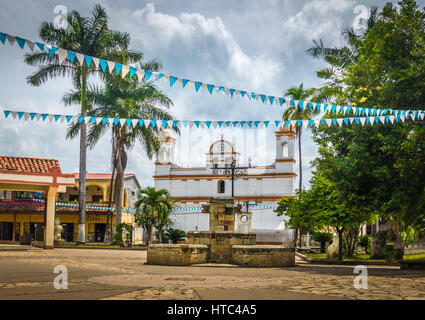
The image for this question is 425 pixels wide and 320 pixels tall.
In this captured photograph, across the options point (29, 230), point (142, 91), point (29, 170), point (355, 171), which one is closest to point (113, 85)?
point (142, 91)

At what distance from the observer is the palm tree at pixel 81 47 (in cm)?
2753

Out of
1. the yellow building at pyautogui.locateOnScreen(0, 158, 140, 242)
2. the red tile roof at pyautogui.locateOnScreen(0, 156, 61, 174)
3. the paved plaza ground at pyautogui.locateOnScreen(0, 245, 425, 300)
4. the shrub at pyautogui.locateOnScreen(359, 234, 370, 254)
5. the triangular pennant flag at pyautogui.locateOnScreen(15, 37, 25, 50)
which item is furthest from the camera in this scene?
the yellow building at pyautogui.locateOnScreen(0, 158, 140, 242)

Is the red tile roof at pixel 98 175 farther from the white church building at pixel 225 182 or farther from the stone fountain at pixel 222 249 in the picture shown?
the stone fountain at pixel 222 249

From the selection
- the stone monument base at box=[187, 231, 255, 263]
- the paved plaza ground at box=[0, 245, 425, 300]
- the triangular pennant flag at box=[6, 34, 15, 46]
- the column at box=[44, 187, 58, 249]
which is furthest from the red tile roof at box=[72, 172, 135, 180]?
the triangular pennant flag at box=[6, 34, 15, 46]

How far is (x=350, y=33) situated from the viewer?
2617cm

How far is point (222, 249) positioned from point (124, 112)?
52.5 feet

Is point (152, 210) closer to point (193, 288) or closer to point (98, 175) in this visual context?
point (98, 175)

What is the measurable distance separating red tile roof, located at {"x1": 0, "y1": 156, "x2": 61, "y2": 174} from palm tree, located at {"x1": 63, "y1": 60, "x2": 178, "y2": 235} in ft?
23.2

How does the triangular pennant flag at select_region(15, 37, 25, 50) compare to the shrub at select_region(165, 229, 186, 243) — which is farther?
Answer: the shrub at select_region(165, 229, 186, 243)

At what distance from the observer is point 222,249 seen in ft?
53.5

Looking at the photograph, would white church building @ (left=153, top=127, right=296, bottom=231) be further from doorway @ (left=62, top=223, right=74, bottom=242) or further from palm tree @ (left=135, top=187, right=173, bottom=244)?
palm tree @ (left=135, top=187, right=173, bottom=244)

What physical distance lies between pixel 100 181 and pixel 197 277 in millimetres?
31923

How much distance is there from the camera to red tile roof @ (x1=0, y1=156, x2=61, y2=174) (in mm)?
22109
